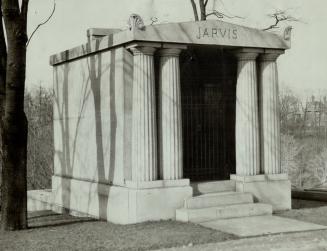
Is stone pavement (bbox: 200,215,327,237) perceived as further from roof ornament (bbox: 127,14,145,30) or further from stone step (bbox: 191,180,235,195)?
roof ornament (bbox: 127,14,145,30)

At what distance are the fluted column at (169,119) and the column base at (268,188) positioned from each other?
157 centimetres

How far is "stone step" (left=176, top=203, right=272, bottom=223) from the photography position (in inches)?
407

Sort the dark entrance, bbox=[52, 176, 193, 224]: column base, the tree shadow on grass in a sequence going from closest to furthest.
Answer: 1. bbox=[52, 176, 193, 224]: column base
2. the tree shadow on grass
3. the dark entrance

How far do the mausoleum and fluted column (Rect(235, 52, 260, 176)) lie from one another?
0.07 feet

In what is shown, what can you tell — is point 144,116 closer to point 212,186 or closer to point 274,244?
point 212,186

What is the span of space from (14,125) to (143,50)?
2.78 meters

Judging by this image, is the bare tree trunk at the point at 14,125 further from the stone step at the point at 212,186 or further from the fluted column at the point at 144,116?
the stone step at the point at 212,186

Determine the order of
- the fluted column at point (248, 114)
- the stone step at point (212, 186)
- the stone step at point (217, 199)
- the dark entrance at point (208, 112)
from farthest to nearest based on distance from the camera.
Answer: the dark entrance at point (208, 112) → the fluted column at point (248, 114) → the stone step at point (212, 186) → the stone step at point (217, 199)

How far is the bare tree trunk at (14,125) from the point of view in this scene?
31.8ft

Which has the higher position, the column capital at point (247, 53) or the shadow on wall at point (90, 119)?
the column capital at point (247, 53)

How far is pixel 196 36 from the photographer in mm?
11102

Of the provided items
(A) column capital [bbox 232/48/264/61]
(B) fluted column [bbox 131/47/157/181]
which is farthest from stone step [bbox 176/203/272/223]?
(A) column capital [bbox 232/48/264/61]

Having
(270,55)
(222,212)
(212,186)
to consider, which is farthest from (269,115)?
(222,212)

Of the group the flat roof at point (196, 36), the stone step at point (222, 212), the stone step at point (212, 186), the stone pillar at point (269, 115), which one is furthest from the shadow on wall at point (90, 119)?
the stone pillar at point (269, 115)
